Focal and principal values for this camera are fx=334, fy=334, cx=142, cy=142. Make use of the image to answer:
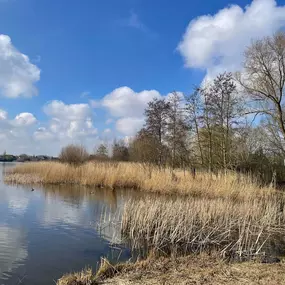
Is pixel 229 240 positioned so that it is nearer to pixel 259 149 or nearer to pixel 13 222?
pixel 13 222

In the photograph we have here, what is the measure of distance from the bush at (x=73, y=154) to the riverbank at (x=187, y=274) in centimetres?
2344

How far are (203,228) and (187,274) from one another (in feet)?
8.37

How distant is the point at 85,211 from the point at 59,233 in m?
3.28

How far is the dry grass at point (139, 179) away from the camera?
1353 cm

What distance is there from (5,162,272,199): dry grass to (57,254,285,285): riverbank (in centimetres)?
644

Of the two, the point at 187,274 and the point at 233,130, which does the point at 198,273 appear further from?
the point at 233,130

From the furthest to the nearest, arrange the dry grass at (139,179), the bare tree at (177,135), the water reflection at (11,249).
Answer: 1. the bare tree at (177,135)
2. the dry grass at (139,179)
3. the water reflection at (11,249)

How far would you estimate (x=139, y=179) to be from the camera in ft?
61.3

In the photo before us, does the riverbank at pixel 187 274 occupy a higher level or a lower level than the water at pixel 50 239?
higher

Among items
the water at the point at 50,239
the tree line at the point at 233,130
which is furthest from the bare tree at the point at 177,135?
the water at the point at 50,239

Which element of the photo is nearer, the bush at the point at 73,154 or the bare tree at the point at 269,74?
the bare tree at the point at 269,74

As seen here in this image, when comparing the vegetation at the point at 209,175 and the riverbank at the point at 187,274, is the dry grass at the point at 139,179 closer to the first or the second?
the vegetation at the point at 209,175

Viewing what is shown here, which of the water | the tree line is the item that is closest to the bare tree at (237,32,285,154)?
the tree line

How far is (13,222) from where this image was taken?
9.34 m
